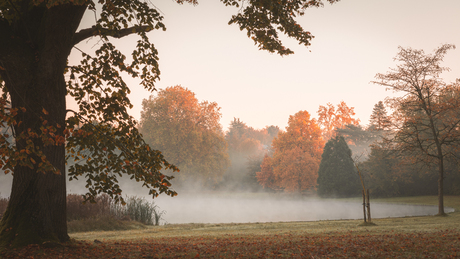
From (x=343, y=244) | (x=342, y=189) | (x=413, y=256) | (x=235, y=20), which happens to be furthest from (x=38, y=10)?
(x=342, y=189)

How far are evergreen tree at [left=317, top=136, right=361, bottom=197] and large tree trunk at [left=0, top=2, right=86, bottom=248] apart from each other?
92.4ft

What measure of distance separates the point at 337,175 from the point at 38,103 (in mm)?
29127

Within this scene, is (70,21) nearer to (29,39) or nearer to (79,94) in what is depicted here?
(29,39)

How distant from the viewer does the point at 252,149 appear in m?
63.6

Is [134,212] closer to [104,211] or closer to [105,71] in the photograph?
[104,211]

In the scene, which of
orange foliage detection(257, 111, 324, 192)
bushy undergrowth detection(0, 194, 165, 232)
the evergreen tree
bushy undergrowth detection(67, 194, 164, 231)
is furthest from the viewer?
orange foliage detection(257, 111, 324, 192)

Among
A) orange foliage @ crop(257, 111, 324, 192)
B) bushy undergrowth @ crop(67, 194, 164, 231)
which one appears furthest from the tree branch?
orange foliage @ crop(257, 111, 324, 192)

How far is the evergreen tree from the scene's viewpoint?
99.4 feet

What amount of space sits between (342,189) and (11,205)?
2925cm

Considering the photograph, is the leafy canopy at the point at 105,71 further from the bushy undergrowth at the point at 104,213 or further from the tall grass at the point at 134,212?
the tall grass at the point at 134,212

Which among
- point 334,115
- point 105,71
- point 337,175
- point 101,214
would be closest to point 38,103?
point 105,71

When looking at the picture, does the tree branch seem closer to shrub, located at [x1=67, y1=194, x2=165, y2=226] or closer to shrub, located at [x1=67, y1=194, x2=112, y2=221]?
shrub, located at [x1=67, y1=194, x2=165, y2=226]

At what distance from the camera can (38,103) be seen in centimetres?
534

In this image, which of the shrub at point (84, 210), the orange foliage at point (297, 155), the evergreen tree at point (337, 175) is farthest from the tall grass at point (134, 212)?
the evergreen tree at point (337, 175)
